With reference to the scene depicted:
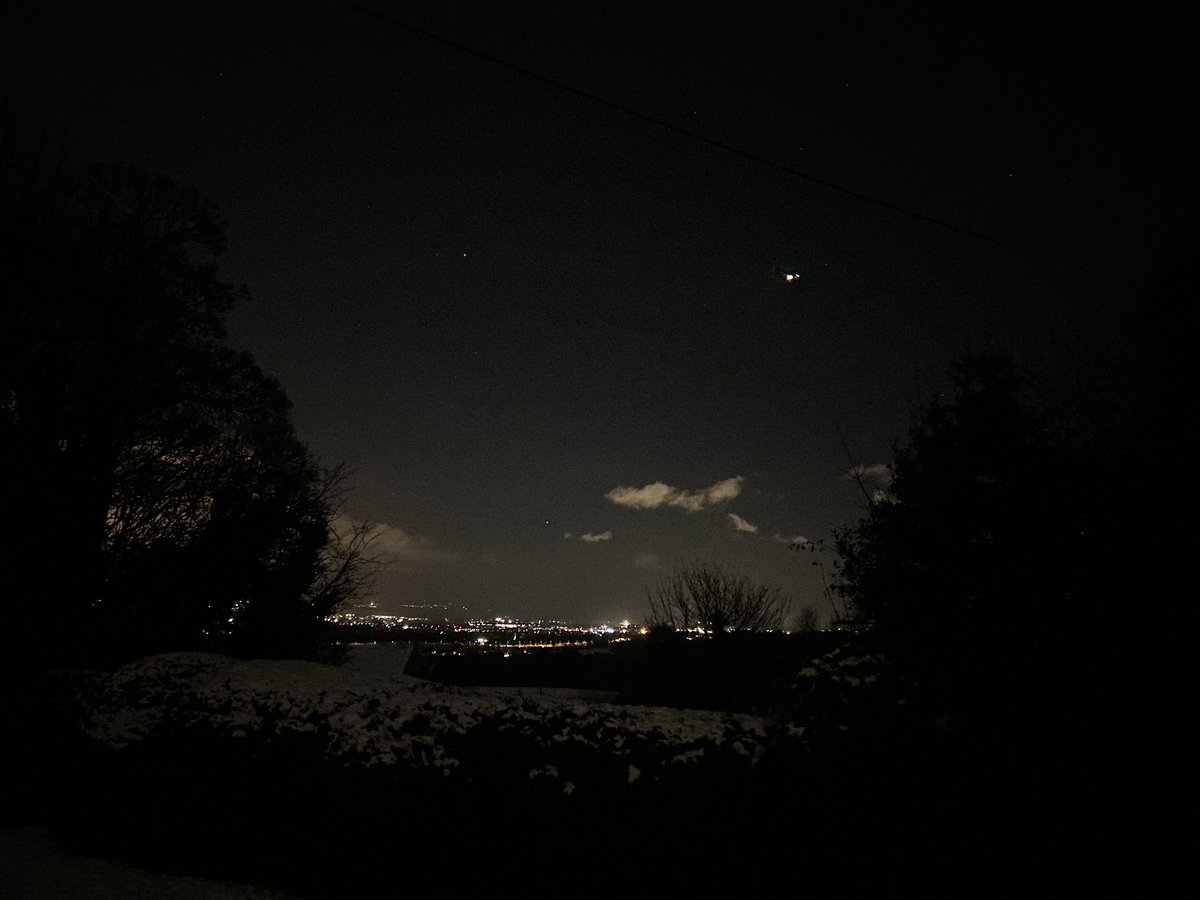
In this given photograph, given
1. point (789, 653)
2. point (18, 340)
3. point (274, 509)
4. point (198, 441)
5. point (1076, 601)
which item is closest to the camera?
point (1076, 601)

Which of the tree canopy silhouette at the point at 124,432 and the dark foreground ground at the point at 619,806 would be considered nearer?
the dark foreground ground at the point at 619,806

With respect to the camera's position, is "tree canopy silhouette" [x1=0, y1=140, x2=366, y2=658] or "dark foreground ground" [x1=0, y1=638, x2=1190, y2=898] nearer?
"dark foreground ground" [x1=0, y1=638, x2=1190, y2=898]

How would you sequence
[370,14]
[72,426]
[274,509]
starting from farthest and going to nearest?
[274,509], [72,426], [370,14]

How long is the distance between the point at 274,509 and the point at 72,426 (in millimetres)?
3190

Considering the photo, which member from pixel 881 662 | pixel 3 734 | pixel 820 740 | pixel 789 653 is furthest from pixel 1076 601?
pixel 789 653

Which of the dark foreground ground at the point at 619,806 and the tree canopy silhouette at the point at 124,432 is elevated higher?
the tree canopy silhouette at the point at 124,432

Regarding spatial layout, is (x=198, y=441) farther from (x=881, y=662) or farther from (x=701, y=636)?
(x=701, y=636)

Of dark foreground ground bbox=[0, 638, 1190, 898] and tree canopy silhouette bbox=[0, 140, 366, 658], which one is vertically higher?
tree canopy silhouette bbox=[0, 140, 366, 658]

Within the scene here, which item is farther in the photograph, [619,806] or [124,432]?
[124,432]

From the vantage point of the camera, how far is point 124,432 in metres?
7.62

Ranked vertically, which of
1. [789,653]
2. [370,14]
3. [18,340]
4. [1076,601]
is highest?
[370,14]

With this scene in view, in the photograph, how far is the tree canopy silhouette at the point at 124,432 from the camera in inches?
263

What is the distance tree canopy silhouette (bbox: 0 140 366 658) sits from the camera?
6.68m

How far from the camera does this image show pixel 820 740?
137 inches
